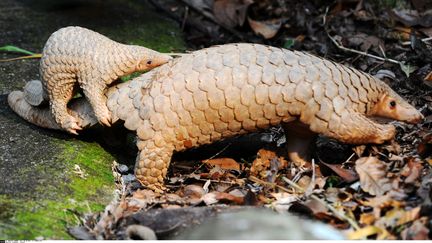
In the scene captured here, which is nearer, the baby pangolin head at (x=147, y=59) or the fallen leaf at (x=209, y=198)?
the fallen leaf at (x=209, y=198)

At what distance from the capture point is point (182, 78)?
348cm

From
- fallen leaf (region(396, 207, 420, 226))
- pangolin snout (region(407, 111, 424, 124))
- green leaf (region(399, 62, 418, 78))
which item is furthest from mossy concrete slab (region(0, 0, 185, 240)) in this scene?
green leaf (region(399, 62, 418, 78))

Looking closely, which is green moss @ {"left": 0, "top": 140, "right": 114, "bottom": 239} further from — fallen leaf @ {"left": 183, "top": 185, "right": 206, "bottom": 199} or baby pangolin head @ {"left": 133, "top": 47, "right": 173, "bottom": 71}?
baby pangolin head @ {"left": 133, "top": 47, "right": 173, "bottom": 71}

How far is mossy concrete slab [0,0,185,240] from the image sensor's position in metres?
3.08

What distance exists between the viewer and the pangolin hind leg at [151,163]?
348 centimetres

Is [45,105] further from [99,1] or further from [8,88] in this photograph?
[99,1]

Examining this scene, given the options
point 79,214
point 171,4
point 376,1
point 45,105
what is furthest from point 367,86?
point 171,4

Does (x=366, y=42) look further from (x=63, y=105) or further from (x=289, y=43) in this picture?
(x=63, y=105)

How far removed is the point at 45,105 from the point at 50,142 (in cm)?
32

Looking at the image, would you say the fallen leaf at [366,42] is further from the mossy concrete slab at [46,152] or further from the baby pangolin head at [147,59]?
the baby pangolin head at [147,59]

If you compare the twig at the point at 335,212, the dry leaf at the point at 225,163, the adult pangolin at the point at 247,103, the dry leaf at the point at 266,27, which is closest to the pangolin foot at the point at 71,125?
the adult pangolin at the point at 247,103

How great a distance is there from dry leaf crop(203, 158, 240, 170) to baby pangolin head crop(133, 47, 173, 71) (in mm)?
604

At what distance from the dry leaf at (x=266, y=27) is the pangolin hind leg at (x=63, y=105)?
2.10 meters

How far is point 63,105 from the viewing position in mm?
3803
